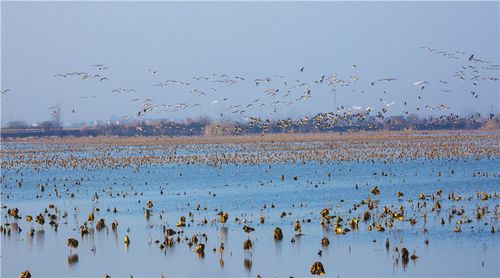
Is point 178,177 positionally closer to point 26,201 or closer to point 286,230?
point 26,201

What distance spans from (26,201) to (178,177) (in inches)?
449

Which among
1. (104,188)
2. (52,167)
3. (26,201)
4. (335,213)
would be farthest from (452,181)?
(52,167)

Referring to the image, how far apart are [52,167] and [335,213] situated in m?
29.2

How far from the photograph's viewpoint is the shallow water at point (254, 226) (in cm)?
1800

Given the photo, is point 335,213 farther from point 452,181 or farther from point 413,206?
point 452,181

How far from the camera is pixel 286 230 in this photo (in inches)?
870

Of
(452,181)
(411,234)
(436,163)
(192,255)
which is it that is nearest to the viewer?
(192,255)

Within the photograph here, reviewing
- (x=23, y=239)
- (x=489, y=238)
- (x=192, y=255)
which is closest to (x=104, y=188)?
(x=23, y=239)

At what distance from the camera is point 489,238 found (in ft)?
65.8

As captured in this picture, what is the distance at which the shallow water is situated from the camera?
18.0 metres

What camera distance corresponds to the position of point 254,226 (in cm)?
2298

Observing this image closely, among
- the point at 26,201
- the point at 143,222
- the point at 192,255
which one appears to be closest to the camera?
the point at 192,255

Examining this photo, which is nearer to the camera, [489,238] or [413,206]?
[489,238]

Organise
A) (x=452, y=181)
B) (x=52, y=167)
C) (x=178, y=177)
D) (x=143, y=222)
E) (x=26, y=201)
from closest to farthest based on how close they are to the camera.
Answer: (x=143, y=222), (x=26, y=201), (x=452, y=181), (x=178, y=177), (x=52, y=167)
